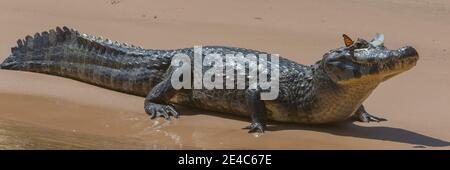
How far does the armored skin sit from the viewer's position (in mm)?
5000

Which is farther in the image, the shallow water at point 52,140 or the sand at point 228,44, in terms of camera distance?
the sand at point 228,44

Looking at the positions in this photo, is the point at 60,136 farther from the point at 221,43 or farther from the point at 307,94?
the point at 221,43

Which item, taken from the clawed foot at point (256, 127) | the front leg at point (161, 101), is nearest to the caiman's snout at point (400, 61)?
the clawed foot at point (256, 127)

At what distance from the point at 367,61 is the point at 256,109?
100cm

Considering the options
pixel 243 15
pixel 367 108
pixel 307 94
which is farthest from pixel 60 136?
pixel 243 15

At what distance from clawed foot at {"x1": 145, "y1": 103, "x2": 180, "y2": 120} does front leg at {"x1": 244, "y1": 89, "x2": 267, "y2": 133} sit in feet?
2.01

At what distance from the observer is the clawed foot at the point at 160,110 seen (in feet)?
18.7

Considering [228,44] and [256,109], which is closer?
[256,109]

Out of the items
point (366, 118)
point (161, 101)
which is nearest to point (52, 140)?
point (161, 101)

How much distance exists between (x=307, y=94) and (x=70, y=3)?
213 inches

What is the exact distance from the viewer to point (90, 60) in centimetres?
692

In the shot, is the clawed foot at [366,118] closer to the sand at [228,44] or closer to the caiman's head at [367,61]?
the sand at [228,44]

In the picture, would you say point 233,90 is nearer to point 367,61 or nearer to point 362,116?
point 362,116

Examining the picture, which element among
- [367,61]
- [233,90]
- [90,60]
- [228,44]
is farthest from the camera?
[228,44]
